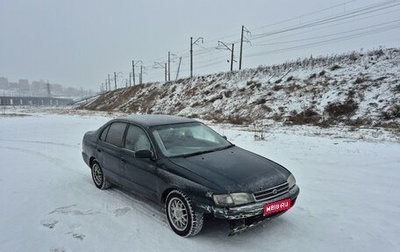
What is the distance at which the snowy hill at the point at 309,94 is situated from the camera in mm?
14922

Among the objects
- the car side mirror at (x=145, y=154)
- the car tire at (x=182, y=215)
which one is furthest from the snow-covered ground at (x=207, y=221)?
the car side mirror at (x=145, y=154)

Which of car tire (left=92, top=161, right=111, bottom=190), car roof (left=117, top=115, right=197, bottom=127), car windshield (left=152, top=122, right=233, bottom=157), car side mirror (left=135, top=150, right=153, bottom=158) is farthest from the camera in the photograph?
car tire (left=92, top=161, right=111, bottom=190)

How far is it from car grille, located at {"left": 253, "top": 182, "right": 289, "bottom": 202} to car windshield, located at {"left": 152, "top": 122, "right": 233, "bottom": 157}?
122cm

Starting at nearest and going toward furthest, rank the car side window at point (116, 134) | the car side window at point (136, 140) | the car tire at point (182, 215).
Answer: the car tire at point (182, 215) < the car side window at point (136, 140) < the car side window at point (116, 134)

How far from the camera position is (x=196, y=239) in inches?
148

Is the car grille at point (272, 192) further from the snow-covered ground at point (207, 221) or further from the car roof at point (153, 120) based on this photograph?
the car roof at point (153, 120)

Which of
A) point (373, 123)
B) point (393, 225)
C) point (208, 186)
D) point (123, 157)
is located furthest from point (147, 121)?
point (373, 123)

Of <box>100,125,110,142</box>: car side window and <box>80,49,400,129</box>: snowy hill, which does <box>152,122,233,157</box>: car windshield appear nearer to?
<box>100,125,110,142</box>: car side window

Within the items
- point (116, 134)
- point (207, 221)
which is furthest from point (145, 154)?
point (116, 134)

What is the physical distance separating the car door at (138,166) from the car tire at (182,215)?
0.41m

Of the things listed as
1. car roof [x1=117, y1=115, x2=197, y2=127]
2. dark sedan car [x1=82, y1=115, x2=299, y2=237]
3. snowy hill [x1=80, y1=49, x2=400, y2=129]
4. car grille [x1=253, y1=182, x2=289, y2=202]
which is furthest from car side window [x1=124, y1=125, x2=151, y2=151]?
snowy hill [x1=80, y1=49, x2=400, y2=129]

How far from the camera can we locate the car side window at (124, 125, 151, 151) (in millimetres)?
4676

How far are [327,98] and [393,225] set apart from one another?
14.0 m

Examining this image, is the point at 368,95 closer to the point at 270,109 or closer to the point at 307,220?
the point at 270,109
